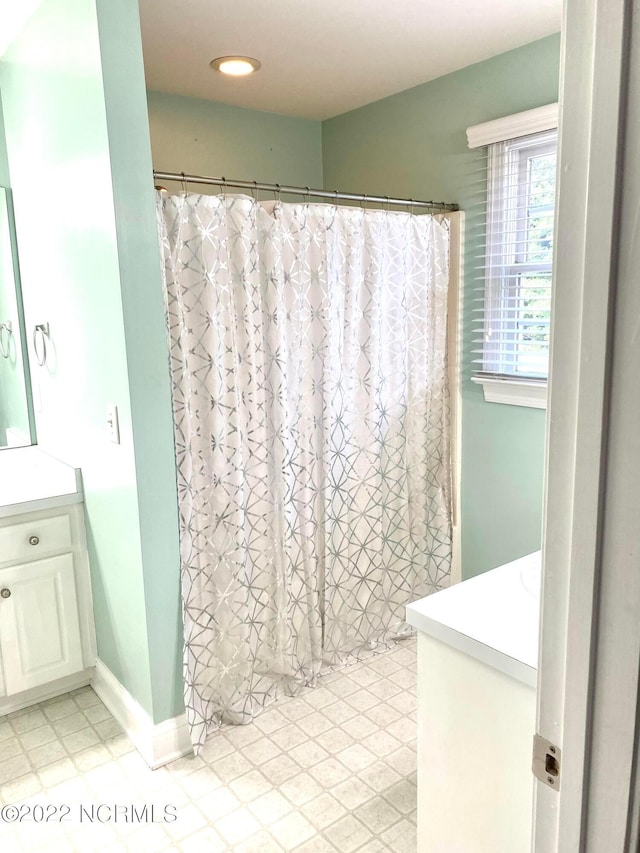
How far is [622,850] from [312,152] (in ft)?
11.0

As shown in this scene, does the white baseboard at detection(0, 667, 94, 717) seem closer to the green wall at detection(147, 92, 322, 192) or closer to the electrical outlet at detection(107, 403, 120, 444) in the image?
the electrical outlet at detection(107, 403, 120, 444)

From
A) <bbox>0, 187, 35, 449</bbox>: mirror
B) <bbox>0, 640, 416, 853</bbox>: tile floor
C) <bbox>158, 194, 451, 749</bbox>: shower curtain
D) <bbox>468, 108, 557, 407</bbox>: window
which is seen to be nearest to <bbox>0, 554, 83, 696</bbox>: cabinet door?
<bbox>0, 640, 416, 853</bbox>: tile floor

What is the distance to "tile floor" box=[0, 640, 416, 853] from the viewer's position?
176 centimetres

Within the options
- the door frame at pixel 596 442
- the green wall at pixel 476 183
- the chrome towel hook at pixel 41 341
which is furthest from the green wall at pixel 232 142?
the door frame at pixel 596 442

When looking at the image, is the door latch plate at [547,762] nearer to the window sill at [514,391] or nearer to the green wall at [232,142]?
the window sill at [514,391]

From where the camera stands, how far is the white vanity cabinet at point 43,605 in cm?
220

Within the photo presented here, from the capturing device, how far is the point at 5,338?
8.84 ft

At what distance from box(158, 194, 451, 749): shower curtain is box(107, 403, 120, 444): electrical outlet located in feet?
0.60

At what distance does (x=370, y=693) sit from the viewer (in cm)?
241

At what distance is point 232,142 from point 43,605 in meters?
2.25

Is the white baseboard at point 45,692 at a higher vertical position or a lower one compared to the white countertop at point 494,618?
lower

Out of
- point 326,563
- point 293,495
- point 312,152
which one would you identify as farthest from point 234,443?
point 312,152

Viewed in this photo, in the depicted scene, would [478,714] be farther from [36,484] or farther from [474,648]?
[36,484]

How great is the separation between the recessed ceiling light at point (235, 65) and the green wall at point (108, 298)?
0.69 meters
